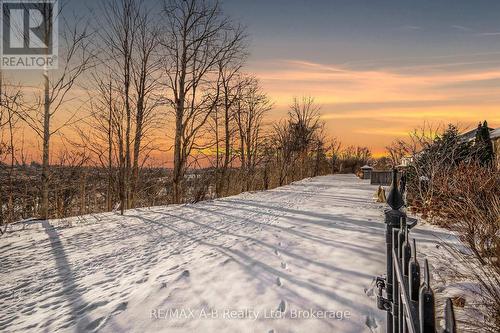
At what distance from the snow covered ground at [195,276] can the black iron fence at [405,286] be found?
73 centimetres

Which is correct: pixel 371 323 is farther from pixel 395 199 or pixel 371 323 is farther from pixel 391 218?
pixel 395 199

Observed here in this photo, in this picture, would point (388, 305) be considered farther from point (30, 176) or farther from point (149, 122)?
point (30, 176)

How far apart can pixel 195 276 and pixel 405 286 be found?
128 inches

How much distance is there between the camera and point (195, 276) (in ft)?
13.8

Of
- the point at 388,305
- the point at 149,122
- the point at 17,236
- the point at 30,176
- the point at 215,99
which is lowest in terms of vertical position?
the point at 17,236

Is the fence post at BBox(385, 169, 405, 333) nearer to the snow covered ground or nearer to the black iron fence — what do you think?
the black iron fence

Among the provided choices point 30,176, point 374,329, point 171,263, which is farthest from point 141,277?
point 30,176

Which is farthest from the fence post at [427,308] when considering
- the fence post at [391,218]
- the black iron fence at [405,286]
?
the fence post at [391,218]

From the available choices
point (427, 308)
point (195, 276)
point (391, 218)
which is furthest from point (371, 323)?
point (195, 276)

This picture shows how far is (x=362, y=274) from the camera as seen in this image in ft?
13.6

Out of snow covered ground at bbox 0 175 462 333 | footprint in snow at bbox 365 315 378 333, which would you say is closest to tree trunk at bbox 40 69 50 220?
snow covered ground at bbox 0 175 462 333

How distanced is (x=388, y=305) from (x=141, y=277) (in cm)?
347

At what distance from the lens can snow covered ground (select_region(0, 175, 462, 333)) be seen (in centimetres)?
306

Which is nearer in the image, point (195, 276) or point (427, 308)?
point (427, 308)
